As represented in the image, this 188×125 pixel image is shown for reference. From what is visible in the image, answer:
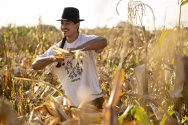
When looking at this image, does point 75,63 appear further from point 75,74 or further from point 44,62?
point 44,62

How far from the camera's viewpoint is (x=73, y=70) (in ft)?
13.3

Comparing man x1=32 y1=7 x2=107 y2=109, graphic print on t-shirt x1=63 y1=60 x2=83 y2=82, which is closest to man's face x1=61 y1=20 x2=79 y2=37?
man x1=32 y1=7 x2=107 y2=109

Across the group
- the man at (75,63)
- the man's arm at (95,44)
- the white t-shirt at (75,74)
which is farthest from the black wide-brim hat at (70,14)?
the man's arm at (95,44)

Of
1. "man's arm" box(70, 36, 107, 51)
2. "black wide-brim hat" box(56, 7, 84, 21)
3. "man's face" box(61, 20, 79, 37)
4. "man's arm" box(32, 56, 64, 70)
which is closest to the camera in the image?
"man's arm" box(32, 56, 64, 70)

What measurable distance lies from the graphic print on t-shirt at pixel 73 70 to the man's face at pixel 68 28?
0.23 meters

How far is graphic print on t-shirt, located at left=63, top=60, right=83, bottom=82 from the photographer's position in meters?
4.04

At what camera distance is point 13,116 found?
4.42ft

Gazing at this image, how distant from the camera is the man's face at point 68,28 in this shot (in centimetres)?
414

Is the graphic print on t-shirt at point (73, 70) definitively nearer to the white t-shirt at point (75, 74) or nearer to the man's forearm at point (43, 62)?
the white t-shirt at point (75, 74)

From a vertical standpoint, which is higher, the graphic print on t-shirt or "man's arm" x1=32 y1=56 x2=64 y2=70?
"man's arm" x1=32 y1=56 x2=64 y2=70

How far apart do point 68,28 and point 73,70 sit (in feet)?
1.14

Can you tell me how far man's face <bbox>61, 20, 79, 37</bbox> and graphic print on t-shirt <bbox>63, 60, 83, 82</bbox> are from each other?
0.75 feet

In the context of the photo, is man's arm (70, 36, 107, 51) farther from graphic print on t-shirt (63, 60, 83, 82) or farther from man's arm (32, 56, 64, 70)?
man's arm (32, 56, 64, 70)

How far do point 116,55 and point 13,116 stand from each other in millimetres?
6834
